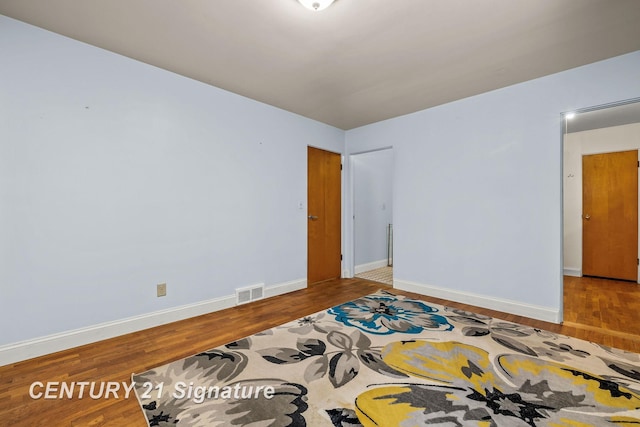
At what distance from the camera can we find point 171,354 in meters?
2.26

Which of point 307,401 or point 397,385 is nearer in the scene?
point 307,401

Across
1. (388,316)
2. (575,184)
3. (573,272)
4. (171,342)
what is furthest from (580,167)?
(171,342)

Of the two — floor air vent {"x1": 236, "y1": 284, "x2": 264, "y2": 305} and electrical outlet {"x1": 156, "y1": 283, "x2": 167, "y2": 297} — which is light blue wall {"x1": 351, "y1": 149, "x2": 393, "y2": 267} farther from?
electrical outlet {"x1": 156, "y1": 283, "x2": 167, "y2": 297}

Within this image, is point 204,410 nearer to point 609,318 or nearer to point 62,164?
point 62,164

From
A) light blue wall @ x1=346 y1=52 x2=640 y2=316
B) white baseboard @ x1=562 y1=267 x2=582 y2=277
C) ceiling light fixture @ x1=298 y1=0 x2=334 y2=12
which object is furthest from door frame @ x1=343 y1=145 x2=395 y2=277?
white baseboard @ x1=562 y1=267 x2=582 y2=277

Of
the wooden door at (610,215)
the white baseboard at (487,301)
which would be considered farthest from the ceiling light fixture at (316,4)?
the wooden door at (610,215)

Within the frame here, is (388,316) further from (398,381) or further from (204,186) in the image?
(204,186)

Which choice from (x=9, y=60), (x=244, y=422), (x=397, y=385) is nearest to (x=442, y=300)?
(x=397, y=385)

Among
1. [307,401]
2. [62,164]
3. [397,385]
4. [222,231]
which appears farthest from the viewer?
[222,231]

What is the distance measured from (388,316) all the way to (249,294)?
176 cm

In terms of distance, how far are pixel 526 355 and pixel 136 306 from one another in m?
3.48

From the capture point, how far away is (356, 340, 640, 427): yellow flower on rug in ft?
4.94

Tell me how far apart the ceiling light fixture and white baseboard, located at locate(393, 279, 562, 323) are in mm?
3463

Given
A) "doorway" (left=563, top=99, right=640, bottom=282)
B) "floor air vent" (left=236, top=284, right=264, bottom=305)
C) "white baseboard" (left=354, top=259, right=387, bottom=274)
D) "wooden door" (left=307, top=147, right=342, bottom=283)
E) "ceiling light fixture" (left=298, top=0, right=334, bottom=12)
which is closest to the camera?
"ceiling light fixture" (left=298, top=0, right=334, bottom=12)
